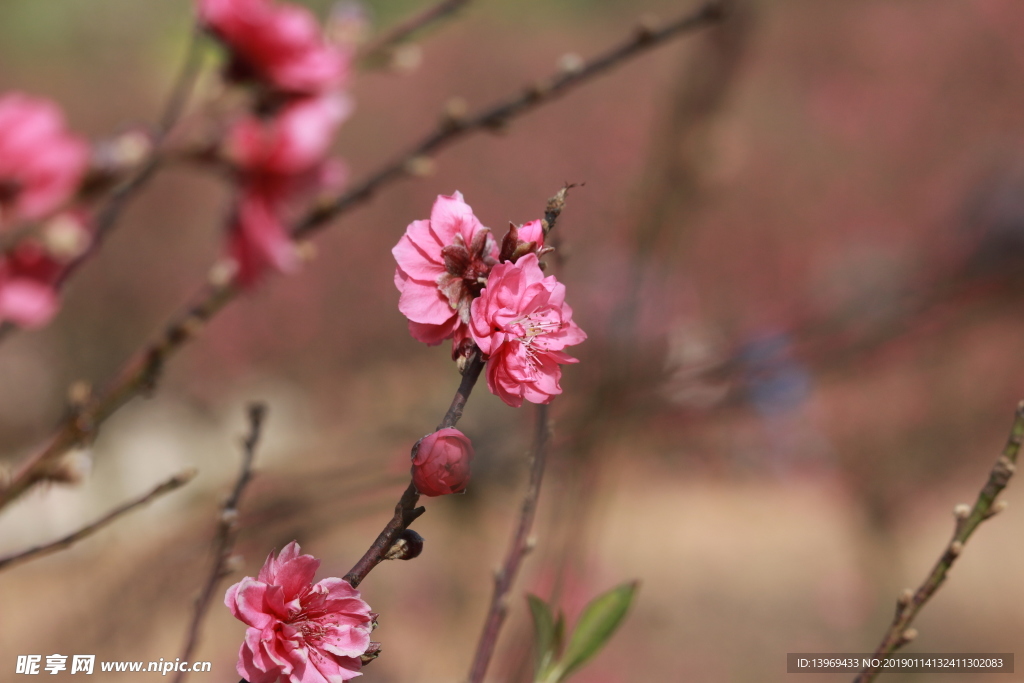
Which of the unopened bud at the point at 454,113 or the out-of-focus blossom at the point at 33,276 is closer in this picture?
the out-of-focus blossom at the point at 33,276

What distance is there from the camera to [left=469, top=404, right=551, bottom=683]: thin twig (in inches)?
15.0

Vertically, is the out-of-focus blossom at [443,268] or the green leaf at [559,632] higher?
the out-of-focus blossom at [443,268]

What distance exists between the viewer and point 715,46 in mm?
516

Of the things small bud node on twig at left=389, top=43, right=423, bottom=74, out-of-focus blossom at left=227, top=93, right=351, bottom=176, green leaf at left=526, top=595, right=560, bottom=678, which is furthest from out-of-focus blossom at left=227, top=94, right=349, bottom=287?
green leaf at left=526, top=595, right=560, bottom=678

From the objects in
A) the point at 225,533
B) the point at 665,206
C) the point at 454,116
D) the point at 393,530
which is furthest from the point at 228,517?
the point at 665,206

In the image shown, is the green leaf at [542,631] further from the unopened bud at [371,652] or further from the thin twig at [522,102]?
the thin twig at [522,102]

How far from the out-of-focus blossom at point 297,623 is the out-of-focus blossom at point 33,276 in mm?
128

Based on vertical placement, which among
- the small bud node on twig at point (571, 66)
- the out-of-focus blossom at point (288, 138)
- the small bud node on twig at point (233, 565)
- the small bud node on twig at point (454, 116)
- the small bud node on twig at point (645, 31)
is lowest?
the small bud node on twig at point (233, 565)

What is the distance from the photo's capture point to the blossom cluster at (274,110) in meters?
0.25

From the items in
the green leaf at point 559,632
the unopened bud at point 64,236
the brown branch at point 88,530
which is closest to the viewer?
the unopened bud at point 64,236

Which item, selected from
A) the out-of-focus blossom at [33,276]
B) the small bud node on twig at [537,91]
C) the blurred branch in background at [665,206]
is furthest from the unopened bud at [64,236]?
the blurred branch in background at [665,206]

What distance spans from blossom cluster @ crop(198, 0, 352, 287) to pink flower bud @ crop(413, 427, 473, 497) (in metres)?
0.08

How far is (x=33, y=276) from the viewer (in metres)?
0.24

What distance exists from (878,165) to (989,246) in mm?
2808
